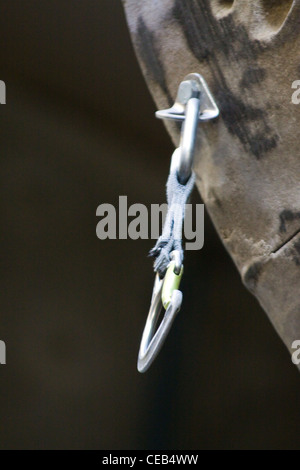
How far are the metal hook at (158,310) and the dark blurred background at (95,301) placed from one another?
92 centimetres

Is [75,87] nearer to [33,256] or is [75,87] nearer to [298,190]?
[33,256]

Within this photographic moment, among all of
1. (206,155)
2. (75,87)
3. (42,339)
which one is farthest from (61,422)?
(206,155)

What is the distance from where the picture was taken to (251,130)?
1.71 ft

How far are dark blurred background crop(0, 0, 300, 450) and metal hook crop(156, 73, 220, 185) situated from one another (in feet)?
2.71

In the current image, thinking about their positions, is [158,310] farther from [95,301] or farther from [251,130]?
[95,301]

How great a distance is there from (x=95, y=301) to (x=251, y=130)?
112 cm

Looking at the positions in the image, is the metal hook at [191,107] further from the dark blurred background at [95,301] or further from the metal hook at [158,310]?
the dark blurred background at [95,301]

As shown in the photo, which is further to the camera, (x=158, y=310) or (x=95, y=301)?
(x=95, y=301)

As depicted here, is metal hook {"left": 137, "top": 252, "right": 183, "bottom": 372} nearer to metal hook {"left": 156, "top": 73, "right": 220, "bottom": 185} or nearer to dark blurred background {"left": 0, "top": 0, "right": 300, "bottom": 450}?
metal hook {"left": 156, "top": 73, "right": 220, "bottom": 185}

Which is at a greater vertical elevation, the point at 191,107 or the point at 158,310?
the point at 191,107

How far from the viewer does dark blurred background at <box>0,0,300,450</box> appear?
1478mm

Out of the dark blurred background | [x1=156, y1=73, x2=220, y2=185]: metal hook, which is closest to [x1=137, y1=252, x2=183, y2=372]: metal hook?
[x1=156, y1=73, x2=220, y2=185]: metal hook

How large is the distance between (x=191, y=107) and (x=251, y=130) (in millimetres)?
44

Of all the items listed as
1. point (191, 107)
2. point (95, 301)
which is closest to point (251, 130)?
point (191, 107)
